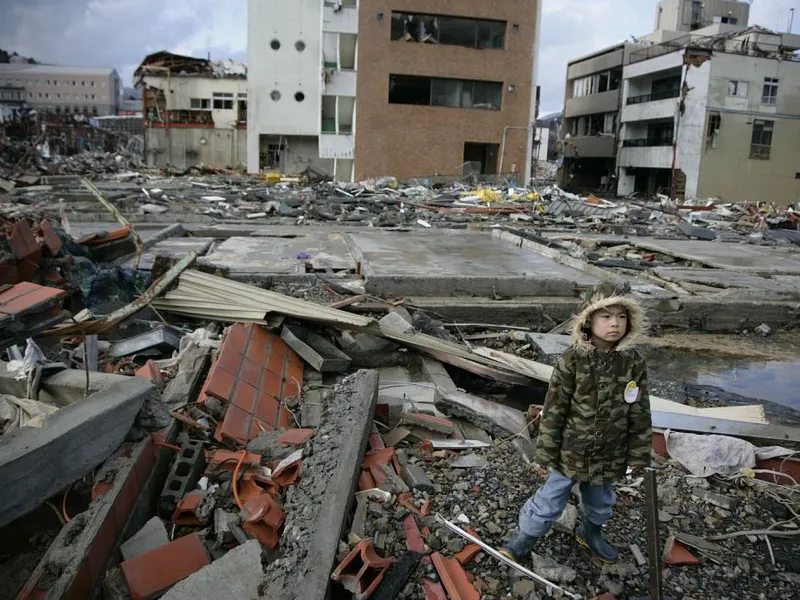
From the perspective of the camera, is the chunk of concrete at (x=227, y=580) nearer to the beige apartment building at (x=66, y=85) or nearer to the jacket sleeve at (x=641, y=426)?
the jacket sleeve at (x=641, y=426)

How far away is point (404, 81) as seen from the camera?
3106 centimetres

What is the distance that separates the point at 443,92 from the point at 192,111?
1867 centimetres

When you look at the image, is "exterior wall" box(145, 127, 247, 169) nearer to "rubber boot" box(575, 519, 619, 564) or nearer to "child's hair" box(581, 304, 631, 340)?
"child's hair" box(581, 304, 631, 340)

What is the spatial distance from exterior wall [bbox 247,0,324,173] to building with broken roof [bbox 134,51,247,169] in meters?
6.49

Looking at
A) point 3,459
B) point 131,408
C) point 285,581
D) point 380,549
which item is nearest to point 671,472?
point 380,549

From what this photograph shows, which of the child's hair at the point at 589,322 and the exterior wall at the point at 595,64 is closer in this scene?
the child's hair at the point at 589,322

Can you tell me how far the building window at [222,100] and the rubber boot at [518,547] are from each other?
4399cm

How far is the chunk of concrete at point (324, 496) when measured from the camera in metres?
2.35

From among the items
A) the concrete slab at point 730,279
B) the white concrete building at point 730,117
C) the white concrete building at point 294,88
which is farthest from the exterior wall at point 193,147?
the concrete slab at point 730,279

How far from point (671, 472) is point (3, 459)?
365cm

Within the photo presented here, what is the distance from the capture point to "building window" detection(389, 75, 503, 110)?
3094 centimetres

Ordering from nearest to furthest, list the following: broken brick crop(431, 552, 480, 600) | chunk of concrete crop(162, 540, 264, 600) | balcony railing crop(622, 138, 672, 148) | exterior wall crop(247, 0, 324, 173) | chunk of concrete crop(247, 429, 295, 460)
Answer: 1. chunk of concrete crop(162, 540, 264, 600)
2. broken brick crop(431, 552, 480, 600)
3. chunk of concrete crop(247, 429, 295, 460)
4. exterior wall crop(247, 0, 324, 173)
5. balcony railing crop(622, 138, 672, 148)

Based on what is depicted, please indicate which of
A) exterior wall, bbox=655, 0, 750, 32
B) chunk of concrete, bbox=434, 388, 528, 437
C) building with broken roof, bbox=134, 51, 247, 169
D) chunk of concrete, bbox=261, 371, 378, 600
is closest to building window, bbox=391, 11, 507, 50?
building with broken roof, bbox=134, 51, 247, 169

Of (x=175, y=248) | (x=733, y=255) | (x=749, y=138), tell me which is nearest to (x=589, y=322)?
(x=175, y=248)
